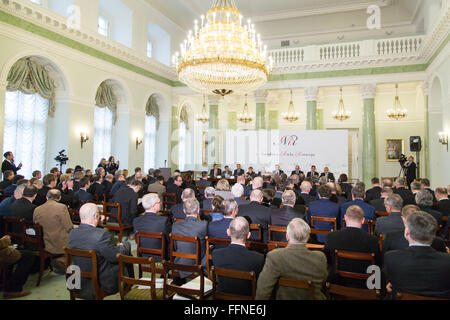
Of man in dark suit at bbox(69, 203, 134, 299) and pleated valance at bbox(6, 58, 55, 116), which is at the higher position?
pleated valance at bbox(6, 58, 55, 116)

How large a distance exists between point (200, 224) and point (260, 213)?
39.4 inches

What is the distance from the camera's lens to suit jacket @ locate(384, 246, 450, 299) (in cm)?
208

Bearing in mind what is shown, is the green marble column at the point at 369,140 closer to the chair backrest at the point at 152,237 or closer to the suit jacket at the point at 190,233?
the suit jacket at the point at 190,233

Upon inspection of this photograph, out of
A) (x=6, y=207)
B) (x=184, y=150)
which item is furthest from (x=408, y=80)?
(x=6, y=207)

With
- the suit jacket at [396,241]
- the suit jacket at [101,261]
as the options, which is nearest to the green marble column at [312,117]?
the suit jacket at [396,241]

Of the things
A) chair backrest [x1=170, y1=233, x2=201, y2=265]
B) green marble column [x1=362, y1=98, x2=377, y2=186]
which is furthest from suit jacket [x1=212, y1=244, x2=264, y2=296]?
green marble column [x1=362, y1=98, x2=377, y2=186]

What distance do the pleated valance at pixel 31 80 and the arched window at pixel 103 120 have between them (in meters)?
1.96

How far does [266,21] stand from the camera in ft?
50.5

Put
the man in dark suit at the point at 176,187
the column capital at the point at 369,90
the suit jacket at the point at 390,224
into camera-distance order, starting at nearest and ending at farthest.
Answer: the suit jacket at the point at 390,224 < the man in dark suit at the point at 176,187 < the column capital at the point at 369,90

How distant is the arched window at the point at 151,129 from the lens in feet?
46.3

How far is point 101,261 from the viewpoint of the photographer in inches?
111

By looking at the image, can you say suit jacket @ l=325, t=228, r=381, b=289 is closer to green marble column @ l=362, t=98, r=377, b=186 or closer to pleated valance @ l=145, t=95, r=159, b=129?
green marble column @ l=362, t=98, r=377, b=186

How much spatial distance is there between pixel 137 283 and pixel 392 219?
9.10 ft
